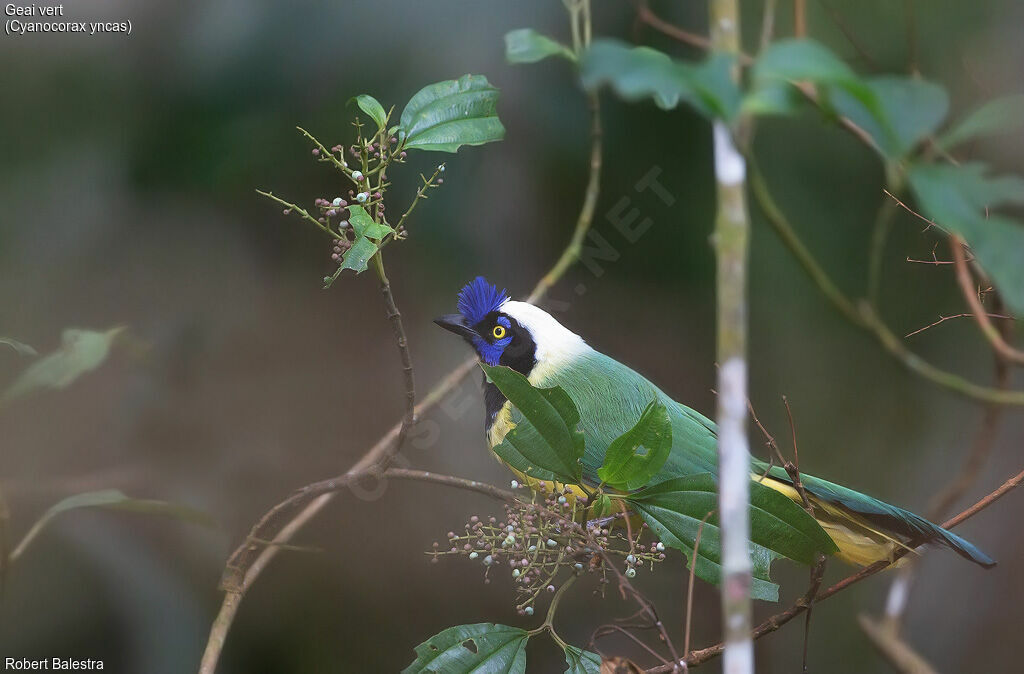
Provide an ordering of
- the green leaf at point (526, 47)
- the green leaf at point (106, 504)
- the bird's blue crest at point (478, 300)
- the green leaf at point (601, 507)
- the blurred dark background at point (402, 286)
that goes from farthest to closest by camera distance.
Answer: the blurred dark background at point (402, 286), the bird's blue crest at point (478, 300), the green leaf at point (106, 504), the green leaf at point (601, 507), the green leaf at point (526, 47)

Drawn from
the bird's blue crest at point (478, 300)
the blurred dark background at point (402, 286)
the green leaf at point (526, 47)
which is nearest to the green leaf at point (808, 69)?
the green leaf at point (526, 47)

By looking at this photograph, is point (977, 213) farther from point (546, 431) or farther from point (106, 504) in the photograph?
point (106, 504)

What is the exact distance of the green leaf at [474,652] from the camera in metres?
0.94

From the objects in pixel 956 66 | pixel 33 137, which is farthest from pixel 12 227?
pixel 956 66

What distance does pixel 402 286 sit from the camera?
167cm

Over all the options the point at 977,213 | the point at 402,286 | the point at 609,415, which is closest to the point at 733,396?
the point at 977,213

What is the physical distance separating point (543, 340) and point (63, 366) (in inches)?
23.4

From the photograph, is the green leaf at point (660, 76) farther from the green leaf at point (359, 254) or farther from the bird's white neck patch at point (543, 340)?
the bird's white neck patch at point (543, 340)

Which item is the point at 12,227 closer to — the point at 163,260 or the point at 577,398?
the point at 163,260

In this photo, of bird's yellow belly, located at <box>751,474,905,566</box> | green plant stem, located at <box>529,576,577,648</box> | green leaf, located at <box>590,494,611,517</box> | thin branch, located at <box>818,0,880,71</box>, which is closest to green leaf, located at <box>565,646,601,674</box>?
green plant stem, located at <box>529,576,577,648</box>

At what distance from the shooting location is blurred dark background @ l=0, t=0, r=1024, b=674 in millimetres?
1561

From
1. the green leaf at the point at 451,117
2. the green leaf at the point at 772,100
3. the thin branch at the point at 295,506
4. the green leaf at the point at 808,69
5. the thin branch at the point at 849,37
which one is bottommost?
the thin branch at the point at 295,506

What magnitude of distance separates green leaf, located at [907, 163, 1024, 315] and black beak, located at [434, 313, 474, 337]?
0.76 meters

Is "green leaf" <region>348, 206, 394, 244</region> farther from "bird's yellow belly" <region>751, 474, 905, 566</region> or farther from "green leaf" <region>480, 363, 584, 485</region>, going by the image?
"bird's yellow belly" <region>751, 474, 905, 566</region>
